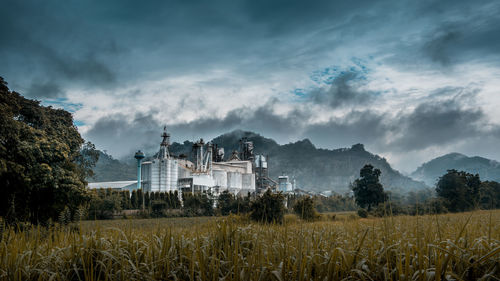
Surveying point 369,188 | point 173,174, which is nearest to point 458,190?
point 369,188

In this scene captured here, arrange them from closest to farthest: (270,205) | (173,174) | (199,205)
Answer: (270,205)
(199,205)
(173,174)

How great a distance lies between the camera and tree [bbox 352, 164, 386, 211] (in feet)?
118

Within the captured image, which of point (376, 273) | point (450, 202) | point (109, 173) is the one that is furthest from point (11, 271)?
point (109, 173)

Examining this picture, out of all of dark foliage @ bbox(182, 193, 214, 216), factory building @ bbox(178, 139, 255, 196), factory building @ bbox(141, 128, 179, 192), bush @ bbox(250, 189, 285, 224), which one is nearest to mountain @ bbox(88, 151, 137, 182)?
factory building @ bbox(178, 139, 255, 196)

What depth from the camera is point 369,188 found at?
36.0 meters

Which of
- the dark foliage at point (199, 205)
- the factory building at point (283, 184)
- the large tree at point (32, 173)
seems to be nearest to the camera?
the large tree at point (32, 173)

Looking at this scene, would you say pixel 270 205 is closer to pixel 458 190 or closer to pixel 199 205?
pixel 458 190

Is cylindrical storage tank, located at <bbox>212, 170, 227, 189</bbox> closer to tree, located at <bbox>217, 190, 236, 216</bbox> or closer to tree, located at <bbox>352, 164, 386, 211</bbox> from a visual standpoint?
tree, located at <bbox>217, 190, 236, 216</bbox>

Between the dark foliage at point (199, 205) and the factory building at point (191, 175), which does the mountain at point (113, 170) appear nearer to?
the factory building at point (191, 175)

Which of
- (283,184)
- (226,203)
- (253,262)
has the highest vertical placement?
(283,184)

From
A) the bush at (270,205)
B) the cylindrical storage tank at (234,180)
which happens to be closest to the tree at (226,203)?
the bush at (270,205)

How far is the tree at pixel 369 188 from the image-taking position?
35.8 meters

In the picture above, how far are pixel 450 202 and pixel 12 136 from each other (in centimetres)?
3397

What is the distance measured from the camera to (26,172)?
45.3ft
